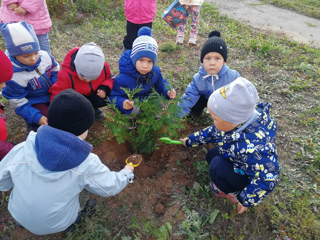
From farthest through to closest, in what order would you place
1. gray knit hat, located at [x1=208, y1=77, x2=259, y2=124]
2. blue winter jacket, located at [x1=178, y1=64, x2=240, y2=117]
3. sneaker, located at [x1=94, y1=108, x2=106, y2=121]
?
sneaker, located at [x1=94, y1=108, x2=106, y2=121]
blue winter jacket, located at [x1=178, y1=64, x2=240, y2=117]
gray knit hat, located at [x1=208, y1=77, x2=259, y2=124]

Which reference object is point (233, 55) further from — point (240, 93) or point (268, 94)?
point (240, 93)

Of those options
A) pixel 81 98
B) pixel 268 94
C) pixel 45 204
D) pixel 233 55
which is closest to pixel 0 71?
pixel 81 98

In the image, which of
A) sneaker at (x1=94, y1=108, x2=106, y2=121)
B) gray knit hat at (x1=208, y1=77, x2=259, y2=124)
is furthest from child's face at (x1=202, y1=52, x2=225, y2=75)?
sneaker at (x1=94, y1=108, x2=106, y2=121)

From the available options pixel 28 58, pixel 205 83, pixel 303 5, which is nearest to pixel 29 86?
pixel 28 58

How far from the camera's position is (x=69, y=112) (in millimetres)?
1533

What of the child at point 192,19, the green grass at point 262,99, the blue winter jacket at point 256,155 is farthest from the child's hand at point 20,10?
the blue winter jacket at point 256,155

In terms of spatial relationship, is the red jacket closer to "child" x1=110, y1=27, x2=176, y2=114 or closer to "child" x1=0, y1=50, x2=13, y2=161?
"child" x1=110, y1=27, x2=176, y2=114

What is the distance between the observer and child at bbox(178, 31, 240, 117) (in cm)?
288

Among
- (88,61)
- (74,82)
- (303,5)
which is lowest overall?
(303,5)

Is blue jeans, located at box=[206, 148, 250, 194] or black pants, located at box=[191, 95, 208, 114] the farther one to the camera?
black pants, located at box=[191, 95, 208, 114]

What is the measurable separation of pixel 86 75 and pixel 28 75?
71 cm

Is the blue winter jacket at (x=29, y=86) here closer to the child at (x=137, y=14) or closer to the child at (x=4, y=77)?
the child at (x=4, y=77)

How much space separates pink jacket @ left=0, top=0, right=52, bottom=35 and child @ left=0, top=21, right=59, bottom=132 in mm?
1095

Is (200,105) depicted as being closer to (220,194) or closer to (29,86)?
(220,194)
